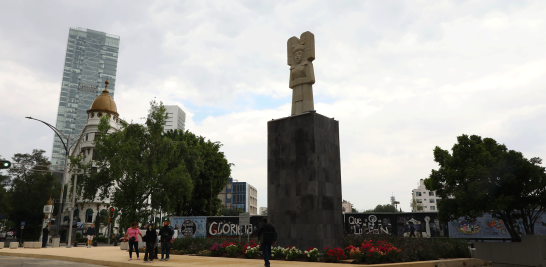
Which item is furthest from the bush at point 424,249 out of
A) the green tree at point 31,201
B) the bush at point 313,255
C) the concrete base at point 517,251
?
the green tree at point 31,201

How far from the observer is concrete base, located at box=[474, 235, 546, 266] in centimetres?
1599

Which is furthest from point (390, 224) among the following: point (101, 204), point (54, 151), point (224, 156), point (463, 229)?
point (54, 151)

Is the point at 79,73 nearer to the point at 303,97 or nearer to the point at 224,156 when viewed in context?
the point at 224,156

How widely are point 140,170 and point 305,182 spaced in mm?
18700

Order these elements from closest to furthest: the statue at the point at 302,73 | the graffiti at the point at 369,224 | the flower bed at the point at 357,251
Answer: the flower bed at the point at 357,251
the statue at the point at 302,73
the graffiti at the point at 369,224

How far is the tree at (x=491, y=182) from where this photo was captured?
16.3m

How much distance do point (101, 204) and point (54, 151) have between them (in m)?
143

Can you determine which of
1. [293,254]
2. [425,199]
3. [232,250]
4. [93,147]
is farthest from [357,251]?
[425,199]

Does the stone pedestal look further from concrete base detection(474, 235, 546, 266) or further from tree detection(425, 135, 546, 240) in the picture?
concrete base detection(474, 235, 546, 266)

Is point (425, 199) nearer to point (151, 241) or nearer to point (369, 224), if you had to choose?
point (369, 224)

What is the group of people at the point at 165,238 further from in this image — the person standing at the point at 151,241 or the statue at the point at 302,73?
the statue at the point at 302,73

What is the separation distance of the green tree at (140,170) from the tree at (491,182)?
23.0 metres

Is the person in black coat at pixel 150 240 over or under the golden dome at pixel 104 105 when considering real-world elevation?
under

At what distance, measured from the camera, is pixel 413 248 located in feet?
49.0
